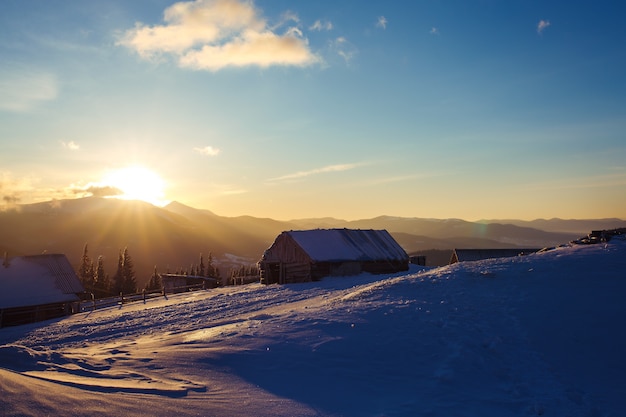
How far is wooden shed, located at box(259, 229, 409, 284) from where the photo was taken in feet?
127

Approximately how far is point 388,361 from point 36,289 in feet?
130

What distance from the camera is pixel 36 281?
40688 mm

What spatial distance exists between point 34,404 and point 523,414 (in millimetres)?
8161

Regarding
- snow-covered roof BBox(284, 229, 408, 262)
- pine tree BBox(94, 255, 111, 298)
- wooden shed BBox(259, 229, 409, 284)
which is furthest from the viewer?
pine tree BBox(94, 255, 111, 298)

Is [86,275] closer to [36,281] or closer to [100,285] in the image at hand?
[100,285]

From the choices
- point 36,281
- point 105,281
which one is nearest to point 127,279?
point 105,281

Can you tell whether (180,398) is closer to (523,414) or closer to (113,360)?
(113,360)

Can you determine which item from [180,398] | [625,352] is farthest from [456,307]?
[180,398]

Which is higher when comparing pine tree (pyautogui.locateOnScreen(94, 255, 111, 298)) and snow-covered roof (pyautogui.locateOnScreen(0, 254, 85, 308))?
snow-covered roof (pyautogui.locateOnScreen(0, 254, 85, 308))

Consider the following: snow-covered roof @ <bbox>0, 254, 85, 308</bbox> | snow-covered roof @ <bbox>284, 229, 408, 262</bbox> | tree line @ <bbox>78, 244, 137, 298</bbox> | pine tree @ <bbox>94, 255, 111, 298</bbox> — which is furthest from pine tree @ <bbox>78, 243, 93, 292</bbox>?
snow-covered roof @ <bbox>284, 229, 408, 262</bbox>

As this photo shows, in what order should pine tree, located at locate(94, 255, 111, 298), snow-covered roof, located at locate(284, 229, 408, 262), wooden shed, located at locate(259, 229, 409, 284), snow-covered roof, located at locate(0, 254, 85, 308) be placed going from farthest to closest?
pine tree, located at locate(94, 255, 111, 298)
snow-covered roof, located at locate(284, 229, 408, 262)
wooden shed, located at locate(259, 229, 409, 284)
snow-covered roof, located at locate(0, 254, 85, 308)

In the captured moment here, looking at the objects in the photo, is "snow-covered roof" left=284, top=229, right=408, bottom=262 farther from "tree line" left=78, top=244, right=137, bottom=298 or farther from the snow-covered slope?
"tree line" left=78, top=244, right=137, bottom=298

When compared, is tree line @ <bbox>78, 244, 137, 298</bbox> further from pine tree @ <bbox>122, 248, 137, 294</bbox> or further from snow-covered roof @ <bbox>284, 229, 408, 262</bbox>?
snow-covered roof @ <bbox>284, 229, 408, 262</bbox>

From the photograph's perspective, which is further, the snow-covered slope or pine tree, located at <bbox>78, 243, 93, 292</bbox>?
pine tree, located at <bbox>78, 243, 93, 292</bbox>
